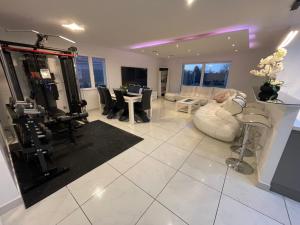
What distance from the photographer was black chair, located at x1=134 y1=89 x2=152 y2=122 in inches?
143

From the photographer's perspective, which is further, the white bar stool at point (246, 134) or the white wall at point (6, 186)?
the white bar stool at point (246, 134)

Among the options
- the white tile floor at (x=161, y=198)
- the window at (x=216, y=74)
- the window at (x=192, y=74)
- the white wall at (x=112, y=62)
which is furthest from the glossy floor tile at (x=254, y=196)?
the window at (x=192, y=74)

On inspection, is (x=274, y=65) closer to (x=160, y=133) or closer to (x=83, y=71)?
(x=160, y=133)

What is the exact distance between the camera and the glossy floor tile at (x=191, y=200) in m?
1.28

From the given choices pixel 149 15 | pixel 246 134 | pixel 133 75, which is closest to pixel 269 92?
pixel 246 134

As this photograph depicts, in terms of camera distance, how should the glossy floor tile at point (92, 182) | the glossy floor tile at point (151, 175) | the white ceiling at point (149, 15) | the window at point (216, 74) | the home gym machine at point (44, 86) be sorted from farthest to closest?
the window at point (216, 74)
the home gym machine at point (44, 86)
the white ceiling at point (149, 15)
the glossy floor tile at point (151, 175)
the glossy floor tile at point (92, 182)

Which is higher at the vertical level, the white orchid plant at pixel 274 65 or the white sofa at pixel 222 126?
the white orchid plant at pixel 274 65

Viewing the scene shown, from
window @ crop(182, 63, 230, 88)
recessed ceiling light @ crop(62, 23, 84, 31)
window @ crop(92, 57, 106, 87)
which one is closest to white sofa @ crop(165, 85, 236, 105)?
window @ crop(182, 63, 230, 88)

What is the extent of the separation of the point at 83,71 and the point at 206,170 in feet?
16.0

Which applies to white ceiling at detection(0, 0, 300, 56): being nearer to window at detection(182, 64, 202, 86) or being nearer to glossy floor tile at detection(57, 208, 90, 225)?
glossy floor tile at detection(57, 208, 90, 225)

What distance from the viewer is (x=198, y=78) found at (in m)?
6.93

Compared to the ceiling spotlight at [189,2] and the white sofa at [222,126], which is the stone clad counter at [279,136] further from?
the ceiling spotlight at [189,2]

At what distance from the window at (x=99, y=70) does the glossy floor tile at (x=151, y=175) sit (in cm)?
404

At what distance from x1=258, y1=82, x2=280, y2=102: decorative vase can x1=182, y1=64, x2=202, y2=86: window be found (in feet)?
18.5
